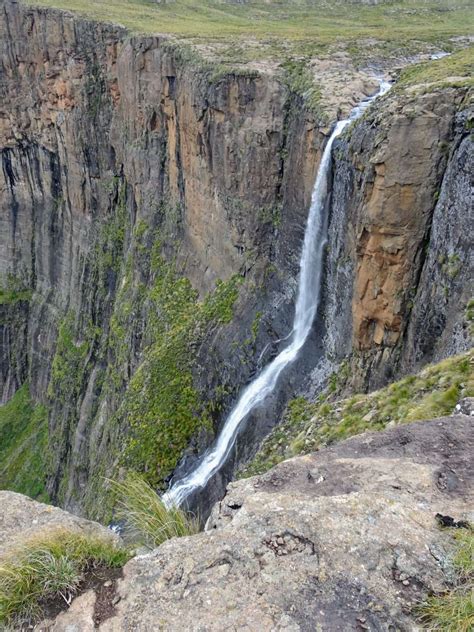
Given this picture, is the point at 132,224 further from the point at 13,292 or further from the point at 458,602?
the point at 458,602

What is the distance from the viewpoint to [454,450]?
5.71 metres

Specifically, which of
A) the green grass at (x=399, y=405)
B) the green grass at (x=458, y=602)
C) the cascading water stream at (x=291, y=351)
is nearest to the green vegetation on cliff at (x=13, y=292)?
the cascading water stream at (x=291, y=351)

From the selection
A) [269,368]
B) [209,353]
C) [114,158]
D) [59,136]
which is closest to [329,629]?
[269,368]

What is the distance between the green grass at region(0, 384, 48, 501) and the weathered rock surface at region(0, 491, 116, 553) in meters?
27.9

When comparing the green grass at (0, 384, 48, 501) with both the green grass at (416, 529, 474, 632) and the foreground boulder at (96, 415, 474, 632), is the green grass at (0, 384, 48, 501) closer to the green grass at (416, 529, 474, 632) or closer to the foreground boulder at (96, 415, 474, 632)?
the foreground boulder at (96, 415, 474, 632)

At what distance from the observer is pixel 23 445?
37.3 meters

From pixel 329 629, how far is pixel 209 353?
1632cm

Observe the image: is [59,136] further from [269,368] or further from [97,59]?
[269,368]

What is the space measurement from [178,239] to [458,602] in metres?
23.3

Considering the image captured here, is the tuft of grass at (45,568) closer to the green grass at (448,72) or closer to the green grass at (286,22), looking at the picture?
the green grass at (448,72)

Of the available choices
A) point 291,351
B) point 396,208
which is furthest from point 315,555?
point 291,351

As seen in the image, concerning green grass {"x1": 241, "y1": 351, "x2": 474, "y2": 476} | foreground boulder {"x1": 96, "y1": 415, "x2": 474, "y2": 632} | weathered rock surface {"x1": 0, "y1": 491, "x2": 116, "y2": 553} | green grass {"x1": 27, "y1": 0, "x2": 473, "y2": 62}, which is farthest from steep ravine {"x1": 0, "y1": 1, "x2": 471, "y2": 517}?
weathered rock surface {"x1": 0, "y1": 491, "x2": 116, "y2": 553}

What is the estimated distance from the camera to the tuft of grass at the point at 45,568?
15.1ft

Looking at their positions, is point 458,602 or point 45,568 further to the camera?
point 45,568
